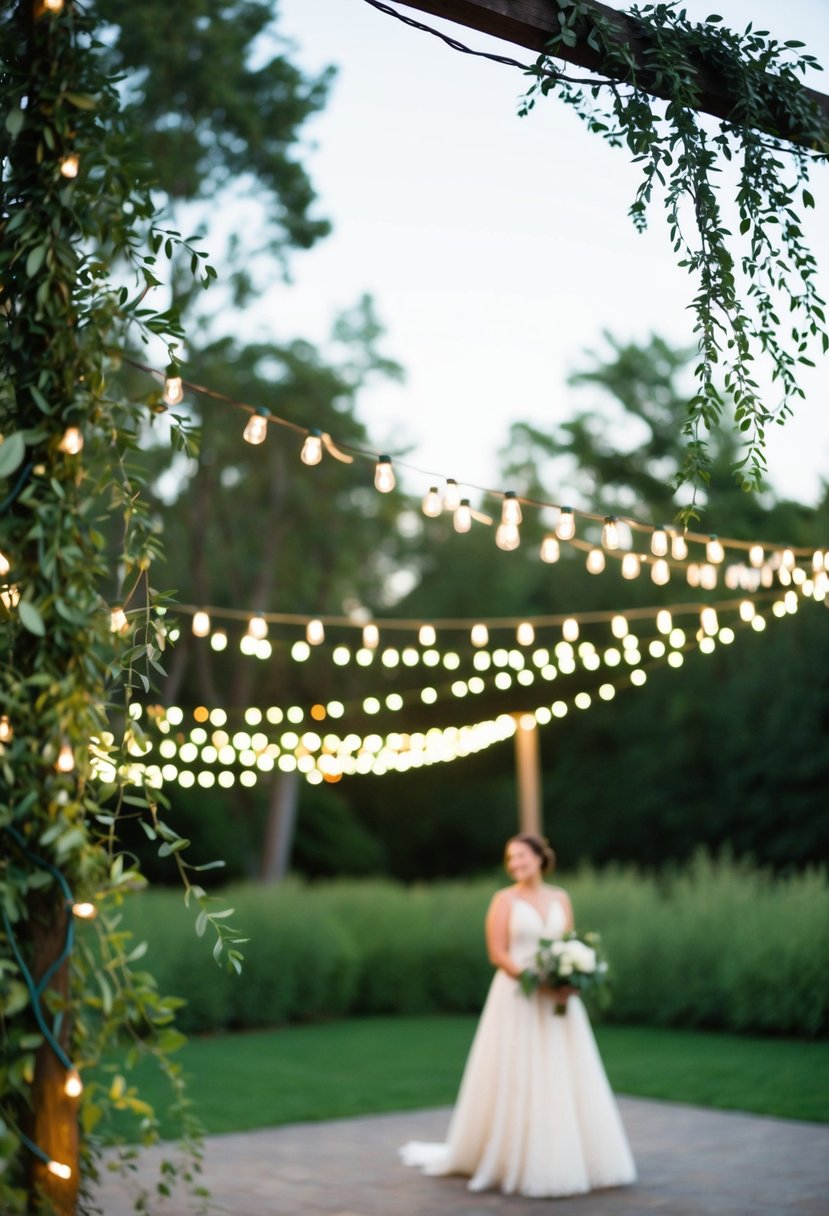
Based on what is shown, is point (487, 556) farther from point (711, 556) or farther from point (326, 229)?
point (711, 556)

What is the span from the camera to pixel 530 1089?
18.1 ft

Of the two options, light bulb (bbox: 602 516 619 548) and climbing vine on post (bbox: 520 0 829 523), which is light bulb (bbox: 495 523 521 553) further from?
climbing vine on post (bbox: 520 0 829 523)

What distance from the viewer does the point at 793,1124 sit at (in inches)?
258

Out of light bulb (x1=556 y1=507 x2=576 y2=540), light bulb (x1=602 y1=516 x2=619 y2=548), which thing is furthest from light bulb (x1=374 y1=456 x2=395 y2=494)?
light bulb (x1=602 y1=516 x2=619 y2=548)

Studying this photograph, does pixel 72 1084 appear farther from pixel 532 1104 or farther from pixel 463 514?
pixel 532 1104

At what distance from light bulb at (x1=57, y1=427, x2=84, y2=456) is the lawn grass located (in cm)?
515

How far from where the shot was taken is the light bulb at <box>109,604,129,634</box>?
95.3 inches

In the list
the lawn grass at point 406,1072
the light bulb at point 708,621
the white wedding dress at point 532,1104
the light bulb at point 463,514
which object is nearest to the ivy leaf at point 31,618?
the light bulb at point 463,514

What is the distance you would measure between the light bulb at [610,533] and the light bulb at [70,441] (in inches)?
98.5

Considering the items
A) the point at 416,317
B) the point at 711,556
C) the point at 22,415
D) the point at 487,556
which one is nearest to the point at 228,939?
the point at 22,415

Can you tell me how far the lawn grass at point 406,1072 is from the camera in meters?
7.30

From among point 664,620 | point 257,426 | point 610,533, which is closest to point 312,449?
point 257,426

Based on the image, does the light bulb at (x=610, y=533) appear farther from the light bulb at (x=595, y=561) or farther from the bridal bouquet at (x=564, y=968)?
the bridal bouquet at (x=564, y=968)

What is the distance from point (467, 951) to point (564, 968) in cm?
659
